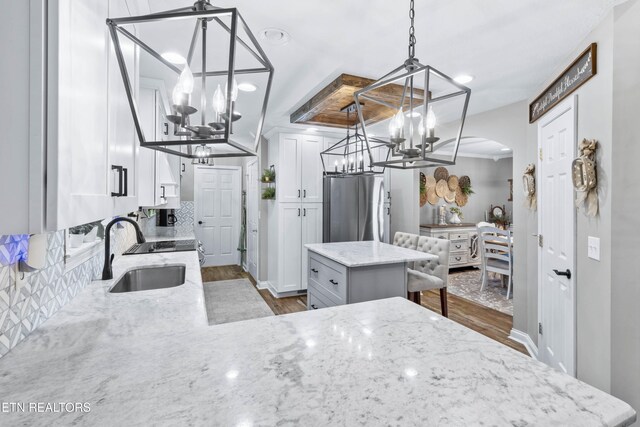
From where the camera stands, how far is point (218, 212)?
6.69 m

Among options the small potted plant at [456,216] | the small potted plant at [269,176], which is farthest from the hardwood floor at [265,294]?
the small potted plant at [456,216]

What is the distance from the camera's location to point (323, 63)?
2396 mm

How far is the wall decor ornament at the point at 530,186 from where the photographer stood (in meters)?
2.89

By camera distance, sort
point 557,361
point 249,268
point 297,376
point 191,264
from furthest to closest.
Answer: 1. point 249,268
2. point 191,264
3. point 557,361
4. point 297,376

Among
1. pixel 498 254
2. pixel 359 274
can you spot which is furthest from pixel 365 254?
pixel 498 254

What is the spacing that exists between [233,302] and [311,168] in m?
2.24

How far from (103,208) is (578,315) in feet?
8.57

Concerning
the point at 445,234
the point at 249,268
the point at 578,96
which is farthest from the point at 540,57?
the point at 249,268

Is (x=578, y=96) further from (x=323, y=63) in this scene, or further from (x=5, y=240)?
(x=5, y=240)

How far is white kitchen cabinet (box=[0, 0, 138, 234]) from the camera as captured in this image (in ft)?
1.87

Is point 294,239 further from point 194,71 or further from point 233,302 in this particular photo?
point 194,71

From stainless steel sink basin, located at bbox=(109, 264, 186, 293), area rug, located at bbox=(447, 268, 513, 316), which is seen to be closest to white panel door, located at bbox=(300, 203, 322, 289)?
area rug, located at bbox=(447, 268, 513, 316)

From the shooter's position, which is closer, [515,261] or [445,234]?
[515,261]

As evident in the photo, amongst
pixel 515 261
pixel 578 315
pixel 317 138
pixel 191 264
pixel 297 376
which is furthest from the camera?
pixel 317 138
